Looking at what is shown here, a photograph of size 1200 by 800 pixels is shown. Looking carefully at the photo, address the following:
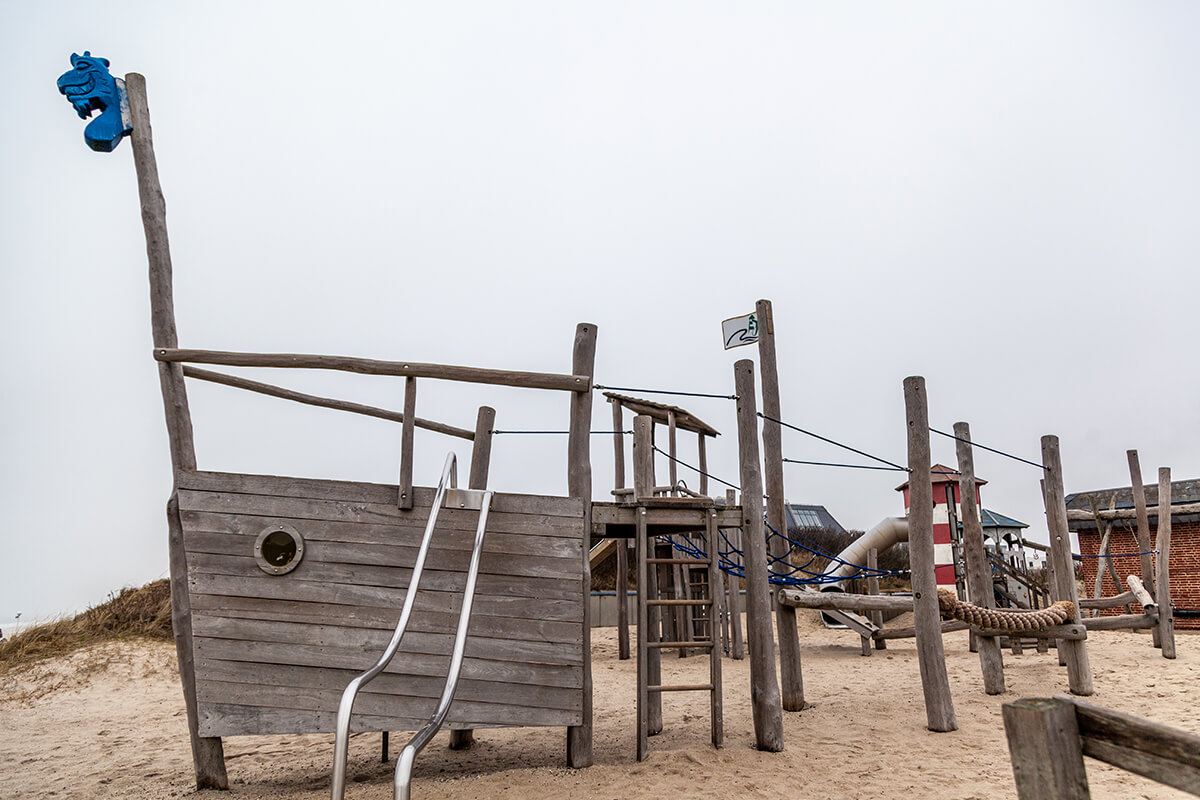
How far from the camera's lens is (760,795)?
17.1 ft

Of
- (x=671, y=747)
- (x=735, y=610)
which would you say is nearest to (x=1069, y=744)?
(x=671, y=747)

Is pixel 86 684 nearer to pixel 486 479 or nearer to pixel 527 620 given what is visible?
pixel 486 479

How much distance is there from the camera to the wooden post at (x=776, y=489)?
827 cm

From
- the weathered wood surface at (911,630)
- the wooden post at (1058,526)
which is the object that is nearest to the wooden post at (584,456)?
the weathered wood surface at (911,630)

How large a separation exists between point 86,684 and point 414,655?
10.3 metres

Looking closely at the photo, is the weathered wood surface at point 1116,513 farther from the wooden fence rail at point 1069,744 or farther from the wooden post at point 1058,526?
the wooden fence rail at point 1069,744

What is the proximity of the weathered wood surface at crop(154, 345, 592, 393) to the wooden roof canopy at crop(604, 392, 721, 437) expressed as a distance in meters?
4.47

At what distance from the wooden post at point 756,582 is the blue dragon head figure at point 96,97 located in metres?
5.52

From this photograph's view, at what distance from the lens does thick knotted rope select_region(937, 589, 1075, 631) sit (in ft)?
24.8

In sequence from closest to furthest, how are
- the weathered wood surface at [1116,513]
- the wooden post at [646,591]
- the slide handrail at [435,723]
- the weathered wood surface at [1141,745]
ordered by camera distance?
the weathered wood surface at [1141,745] → the slide handrail at [435,723] → the wooden post at [646,591] → the weathered wood surface at [1116,513]

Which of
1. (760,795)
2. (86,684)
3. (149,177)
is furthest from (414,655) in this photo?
(86,684)

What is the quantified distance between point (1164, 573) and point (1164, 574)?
2cm

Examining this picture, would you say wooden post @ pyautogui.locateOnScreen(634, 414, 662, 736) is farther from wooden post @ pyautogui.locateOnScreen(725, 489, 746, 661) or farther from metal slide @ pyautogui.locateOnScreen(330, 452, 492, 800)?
wooden post @ pyautogui.locateOnScreen(725, 489, 746, 661)

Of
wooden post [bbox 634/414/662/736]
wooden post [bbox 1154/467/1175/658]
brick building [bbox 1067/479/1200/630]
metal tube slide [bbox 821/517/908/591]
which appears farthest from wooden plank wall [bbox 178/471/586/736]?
brick building [bbox 1067/479/1200/630]
